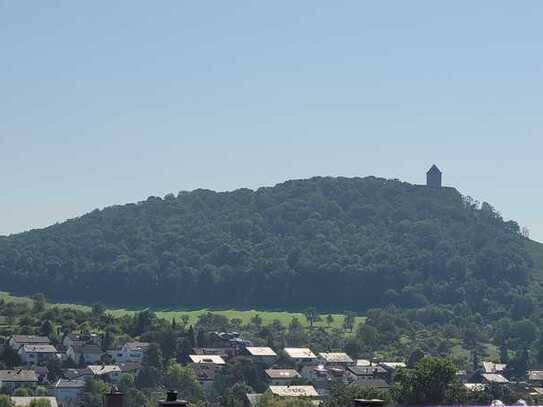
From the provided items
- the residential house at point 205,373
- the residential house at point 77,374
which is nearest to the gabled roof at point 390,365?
the residential house at point 205,373

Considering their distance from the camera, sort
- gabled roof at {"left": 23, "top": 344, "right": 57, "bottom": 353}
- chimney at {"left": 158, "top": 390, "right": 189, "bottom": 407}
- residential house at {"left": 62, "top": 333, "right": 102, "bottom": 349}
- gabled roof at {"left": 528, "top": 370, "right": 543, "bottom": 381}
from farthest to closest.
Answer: gabled roof at {"left": 528, "top": 370, "right": 543, "bottom": 381}, residential house at {"left": 62, "top": 333, "right": 102, "bottom": 349}, gabled roof at {"left": 23, "top": 344, "right": 57, "bottom": 353}, chimney at {"left": 158, "top": 390, "right": 189, "bottom": 407}

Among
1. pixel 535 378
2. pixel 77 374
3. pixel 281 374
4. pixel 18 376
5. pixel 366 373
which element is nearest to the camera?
pixel 18 376

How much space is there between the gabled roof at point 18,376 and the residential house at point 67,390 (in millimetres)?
2194

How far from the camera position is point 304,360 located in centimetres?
17912

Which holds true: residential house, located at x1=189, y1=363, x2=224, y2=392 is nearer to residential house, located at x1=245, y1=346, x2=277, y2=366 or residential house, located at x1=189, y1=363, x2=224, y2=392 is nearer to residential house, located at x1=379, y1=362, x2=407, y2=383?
residential house, located at x1=245, y1=346, x2=277, y2=366

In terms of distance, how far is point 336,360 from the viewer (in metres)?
180

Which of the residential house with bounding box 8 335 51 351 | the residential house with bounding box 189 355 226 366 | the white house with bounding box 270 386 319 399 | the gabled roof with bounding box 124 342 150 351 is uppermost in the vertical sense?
the residential house with bounding box 8 335 51 351

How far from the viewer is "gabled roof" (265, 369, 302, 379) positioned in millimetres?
158663

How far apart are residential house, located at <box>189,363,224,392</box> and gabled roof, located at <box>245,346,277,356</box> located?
16466 millimetres

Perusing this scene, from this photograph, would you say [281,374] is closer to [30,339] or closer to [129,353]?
[129,353]

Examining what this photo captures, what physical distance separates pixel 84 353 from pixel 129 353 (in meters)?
5.27

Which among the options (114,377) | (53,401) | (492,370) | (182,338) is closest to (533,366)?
(492,370)

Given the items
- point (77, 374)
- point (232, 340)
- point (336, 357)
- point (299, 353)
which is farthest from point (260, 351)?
point (77, 374)

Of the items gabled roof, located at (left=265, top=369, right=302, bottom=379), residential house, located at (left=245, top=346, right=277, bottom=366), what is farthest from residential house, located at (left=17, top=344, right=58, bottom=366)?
residential house, located at (left=245, top=346, right=277, bottom=366)
